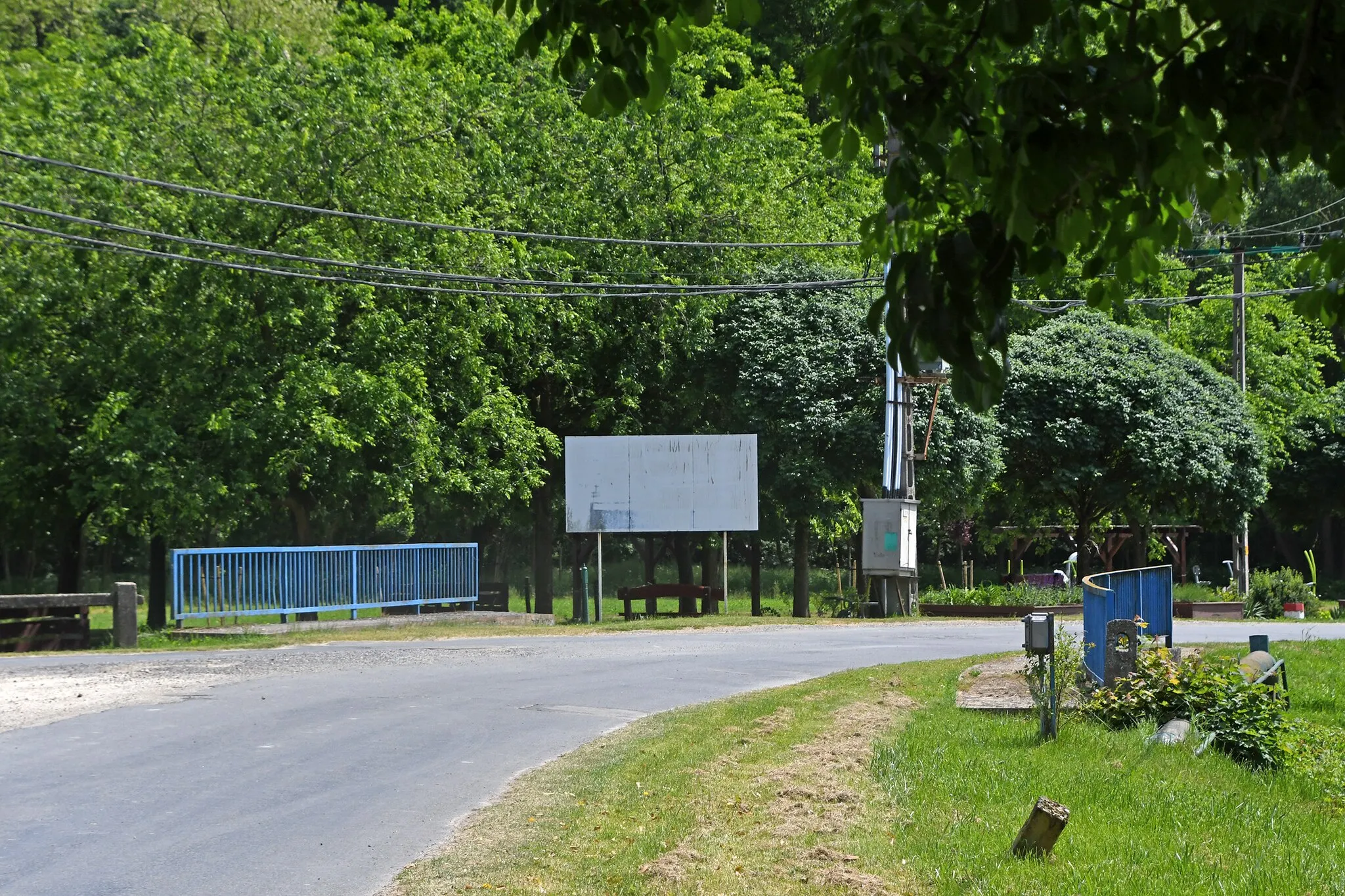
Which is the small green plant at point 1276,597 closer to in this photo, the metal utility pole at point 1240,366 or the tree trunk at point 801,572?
the metal utility pole at point 1240,366

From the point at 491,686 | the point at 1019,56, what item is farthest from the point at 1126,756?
the point at 491,686

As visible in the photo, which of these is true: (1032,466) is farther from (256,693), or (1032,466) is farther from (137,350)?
(256,693)

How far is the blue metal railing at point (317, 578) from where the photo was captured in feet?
83.3

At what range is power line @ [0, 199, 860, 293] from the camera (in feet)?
77.5

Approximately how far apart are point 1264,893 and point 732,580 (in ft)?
159

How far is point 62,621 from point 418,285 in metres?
10.2

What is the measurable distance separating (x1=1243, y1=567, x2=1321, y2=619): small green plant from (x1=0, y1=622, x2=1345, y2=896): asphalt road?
32.5ft

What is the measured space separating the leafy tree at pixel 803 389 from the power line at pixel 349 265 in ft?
3.85

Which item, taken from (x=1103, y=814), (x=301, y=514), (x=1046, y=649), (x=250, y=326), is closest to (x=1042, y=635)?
(x=1046, y=649)

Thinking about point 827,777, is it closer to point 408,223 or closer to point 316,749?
point 316,749

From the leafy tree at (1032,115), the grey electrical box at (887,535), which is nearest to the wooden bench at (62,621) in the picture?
the grey electrical box at (887,535)

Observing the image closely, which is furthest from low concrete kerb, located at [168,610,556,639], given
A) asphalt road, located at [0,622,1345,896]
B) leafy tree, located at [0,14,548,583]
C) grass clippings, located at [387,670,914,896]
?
grass clippings, located at [387,670,914,896]

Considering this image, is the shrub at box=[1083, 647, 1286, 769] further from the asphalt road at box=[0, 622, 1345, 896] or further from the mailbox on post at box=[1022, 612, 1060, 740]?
the asphalt road at box=[0, 622, 1345, 896]

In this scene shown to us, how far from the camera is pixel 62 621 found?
82.2 ft
